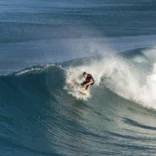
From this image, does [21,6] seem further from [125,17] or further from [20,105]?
[20,105]

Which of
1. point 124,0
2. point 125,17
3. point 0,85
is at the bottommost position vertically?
point 0,85

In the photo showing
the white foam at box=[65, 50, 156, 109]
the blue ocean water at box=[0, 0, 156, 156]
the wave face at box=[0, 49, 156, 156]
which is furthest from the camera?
the white foam at box=[65, 50, 156, 109]

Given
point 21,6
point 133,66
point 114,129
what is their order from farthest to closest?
point 21,6 < point 133,66 < point 114,129

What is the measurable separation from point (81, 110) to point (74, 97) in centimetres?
99

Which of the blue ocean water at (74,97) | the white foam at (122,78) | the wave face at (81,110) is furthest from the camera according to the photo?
the white foam at (122,78)

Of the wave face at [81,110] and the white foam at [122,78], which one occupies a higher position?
the white foam at [122,78]

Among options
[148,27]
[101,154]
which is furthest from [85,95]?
[148,27]

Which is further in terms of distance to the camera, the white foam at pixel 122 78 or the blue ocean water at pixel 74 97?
the white foam at pixel 122 78

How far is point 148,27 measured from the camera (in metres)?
46.8

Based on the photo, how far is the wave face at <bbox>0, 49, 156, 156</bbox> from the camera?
1672 centimetres

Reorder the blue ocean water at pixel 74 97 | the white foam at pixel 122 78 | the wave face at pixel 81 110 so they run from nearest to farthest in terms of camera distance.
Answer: the wave face at pixel 81 110, the blue ocean water at pixel 74 97, the white foam at pixel 122 78

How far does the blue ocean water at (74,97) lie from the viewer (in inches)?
666

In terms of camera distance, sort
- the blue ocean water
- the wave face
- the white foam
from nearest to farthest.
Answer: the wave face → the blue ocean water → the white foam

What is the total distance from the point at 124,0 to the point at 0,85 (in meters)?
45.7
